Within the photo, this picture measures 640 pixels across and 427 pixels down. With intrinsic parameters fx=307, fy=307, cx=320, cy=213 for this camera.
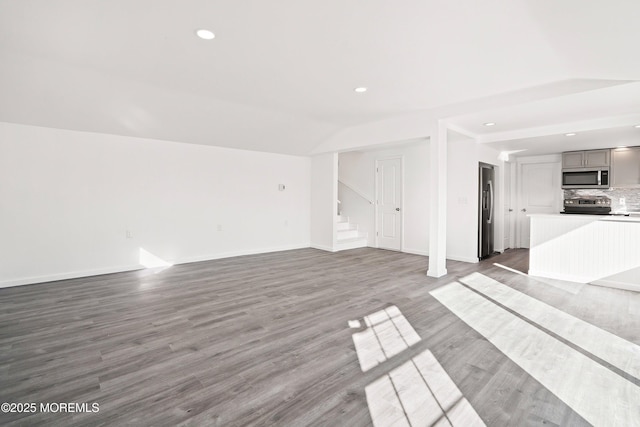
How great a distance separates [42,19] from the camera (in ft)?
8.08

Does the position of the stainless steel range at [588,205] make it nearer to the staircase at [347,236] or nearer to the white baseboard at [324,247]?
the staircase at [347,236]

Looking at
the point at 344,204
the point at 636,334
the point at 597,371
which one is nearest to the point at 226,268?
the point at 344,204

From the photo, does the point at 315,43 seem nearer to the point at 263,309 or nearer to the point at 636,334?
the point at 263,309

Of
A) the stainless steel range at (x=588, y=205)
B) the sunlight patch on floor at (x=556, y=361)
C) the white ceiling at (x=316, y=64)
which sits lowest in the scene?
the sunlight patch on floor at (x=556, y=361)

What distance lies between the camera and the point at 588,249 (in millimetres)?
4516

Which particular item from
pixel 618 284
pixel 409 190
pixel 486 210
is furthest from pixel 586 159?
pixel 409 190

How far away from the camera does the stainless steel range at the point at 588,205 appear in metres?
6.19

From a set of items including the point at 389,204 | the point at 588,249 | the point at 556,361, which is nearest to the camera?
the point at 556,361

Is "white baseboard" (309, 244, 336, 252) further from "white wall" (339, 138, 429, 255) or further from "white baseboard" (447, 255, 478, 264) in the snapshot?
"white baseboard" (447, 255, 478, 264)

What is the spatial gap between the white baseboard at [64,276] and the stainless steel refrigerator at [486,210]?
6.44 m

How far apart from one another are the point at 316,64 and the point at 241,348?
2844 millimetres

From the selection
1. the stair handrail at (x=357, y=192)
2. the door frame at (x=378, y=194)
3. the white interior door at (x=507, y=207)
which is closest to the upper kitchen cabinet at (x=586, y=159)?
the white interior door at (x=507, y=207)

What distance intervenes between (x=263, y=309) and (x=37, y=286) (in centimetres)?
346

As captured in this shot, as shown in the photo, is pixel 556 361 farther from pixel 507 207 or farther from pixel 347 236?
pixel 507 207
